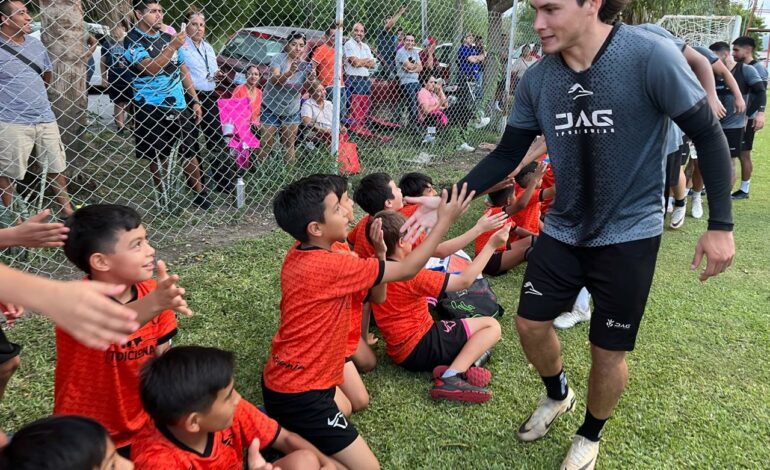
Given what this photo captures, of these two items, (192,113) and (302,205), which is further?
(192,113)

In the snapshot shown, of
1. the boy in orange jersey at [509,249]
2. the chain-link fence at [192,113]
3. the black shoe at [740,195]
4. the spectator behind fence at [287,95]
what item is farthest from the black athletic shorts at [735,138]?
the spectator behind fence at [287,95]

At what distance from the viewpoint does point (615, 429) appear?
253 centimetres

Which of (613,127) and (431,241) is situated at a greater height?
(613,127)

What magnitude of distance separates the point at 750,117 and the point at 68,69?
7.46 meters

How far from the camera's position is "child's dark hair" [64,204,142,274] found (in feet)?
6.43

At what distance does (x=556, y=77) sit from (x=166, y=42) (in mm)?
3712

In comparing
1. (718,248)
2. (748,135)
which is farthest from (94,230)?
(748,135)

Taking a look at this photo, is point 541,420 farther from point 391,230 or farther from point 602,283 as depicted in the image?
point 391,230

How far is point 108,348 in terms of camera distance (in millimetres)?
1922

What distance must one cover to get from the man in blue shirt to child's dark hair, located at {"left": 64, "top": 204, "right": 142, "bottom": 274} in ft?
22.8

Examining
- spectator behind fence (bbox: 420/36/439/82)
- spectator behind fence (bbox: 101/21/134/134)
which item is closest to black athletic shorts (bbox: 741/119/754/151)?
spectator behind fence (bbox: 420/36/439/82)

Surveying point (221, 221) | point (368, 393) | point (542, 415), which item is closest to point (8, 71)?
point (221, 221)

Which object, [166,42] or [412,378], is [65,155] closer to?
[166,42]

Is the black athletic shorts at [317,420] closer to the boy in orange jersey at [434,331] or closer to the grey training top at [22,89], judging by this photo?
the boy in orange jersey at [434,331]
